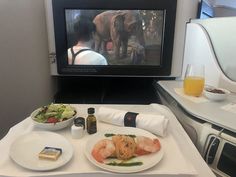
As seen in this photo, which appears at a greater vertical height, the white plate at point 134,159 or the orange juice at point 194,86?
the orange juice at point 194,86

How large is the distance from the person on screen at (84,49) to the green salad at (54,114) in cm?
75

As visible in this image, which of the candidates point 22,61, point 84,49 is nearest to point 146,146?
point 22,61

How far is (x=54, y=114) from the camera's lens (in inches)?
31.9

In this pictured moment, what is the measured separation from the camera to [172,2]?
1.44 metres

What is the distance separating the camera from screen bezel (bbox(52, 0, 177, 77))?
144 centimetres

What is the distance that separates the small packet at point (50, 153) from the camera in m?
0.60

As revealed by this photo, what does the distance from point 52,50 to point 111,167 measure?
1.23 metres

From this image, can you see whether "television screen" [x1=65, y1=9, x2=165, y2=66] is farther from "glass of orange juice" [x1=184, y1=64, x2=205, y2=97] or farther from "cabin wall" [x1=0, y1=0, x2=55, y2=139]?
"glass of orange juice" [x1=184, y1=64, x2=205, y2=97]

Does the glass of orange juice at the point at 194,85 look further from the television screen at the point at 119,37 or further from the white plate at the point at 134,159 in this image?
the television screen at the point at 119,37

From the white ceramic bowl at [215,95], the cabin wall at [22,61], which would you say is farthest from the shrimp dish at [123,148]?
the cabin wall at [22,61]

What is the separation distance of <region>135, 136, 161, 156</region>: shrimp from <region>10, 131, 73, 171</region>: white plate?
20 cm

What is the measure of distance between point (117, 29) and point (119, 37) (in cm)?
6

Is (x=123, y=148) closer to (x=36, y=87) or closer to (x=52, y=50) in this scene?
(x=36, y=87)

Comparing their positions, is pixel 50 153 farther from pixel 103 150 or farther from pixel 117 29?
pixel 117 29
